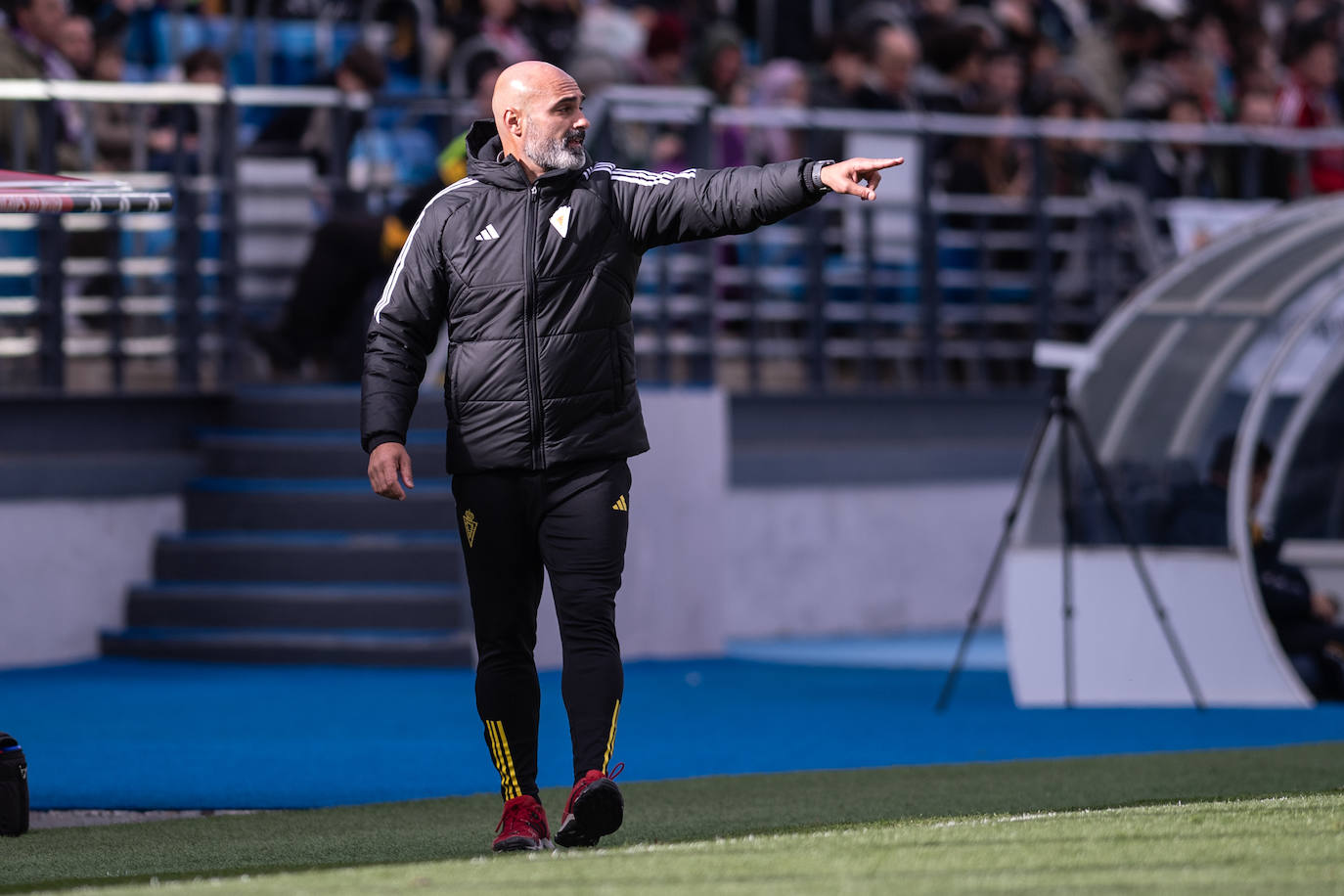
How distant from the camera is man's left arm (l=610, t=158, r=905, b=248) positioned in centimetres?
672

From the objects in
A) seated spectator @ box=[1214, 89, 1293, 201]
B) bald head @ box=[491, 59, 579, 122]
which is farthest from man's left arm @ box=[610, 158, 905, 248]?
seated spectator @ box=[1214, 89, 1293, 201]

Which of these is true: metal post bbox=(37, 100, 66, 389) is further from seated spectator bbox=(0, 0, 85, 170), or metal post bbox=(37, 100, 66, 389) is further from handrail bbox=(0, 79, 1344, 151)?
handrail bbox=(0, 79, 1344, 151)

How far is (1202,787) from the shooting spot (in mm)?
8617

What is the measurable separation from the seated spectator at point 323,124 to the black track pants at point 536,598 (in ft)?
27.5

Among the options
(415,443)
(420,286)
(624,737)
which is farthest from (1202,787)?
(415,443)

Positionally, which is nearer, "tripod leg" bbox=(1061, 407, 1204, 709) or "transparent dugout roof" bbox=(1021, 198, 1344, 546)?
"tripod leg" bbox=(1061, 407, 1204, 709)

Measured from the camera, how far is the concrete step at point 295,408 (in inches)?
582

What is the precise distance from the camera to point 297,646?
13.6 m

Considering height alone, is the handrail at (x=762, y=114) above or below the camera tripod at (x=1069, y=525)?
above

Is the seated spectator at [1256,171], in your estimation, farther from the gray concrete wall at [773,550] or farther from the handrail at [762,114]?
the gray concrete wall at [773,550]

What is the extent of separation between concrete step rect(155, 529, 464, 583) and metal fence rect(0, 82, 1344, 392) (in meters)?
1.10

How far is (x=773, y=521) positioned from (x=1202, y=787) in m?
7.65

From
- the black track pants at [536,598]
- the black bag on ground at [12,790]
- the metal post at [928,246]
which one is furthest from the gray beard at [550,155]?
the metal post at [928,246]

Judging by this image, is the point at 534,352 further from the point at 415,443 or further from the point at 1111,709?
the point at 415,443
